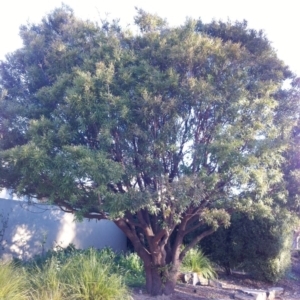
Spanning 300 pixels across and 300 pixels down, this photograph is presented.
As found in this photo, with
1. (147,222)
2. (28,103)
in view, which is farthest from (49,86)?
(147,222)

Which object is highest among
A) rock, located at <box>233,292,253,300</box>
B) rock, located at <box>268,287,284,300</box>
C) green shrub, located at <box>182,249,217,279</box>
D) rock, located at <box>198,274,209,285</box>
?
green shrub, located at <box>182,249,217,279</box>

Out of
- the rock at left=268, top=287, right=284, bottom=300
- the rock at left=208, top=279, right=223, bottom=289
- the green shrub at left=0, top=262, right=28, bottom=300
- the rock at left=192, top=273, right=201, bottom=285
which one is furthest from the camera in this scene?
the rock at left=208, top=279, right=223, bottom=289

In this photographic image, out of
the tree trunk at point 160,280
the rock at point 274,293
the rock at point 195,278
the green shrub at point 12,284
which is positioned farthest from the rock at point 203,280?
the green shrub at point 12,284

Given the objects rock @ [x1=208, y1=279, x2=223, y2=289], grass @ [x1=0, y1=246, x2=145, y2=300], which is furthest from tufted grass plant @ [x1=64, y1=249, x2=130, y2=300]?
rock @ [x1=208, y1=279, x2=223, y2=289]

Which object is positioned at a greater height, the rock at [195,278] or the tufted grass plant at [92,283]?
the rock at [195,278]

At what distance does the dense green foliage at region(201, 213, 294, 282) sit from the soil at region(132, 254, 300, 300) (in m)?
0.32

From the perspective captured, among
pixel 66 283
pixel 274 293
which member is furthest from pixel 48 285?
pixel 274 293

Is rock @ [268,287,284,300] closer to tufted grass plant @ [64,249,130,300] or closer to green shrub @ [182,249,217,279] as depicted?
green shrub @ [182,249,217,279]

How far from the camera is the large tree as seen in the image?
7.48m

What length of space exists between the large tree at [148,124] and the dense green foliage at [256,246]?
293cm

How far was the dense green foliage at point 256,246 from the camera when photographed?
11.9 meters

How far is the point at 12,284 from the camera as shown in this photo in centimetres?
665

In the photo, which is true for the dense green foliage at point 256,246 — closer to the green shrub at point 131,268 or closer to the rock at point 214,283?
the rock at point 214,283

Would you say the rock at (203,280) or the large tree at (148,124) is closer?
the large tree at (148,124)
